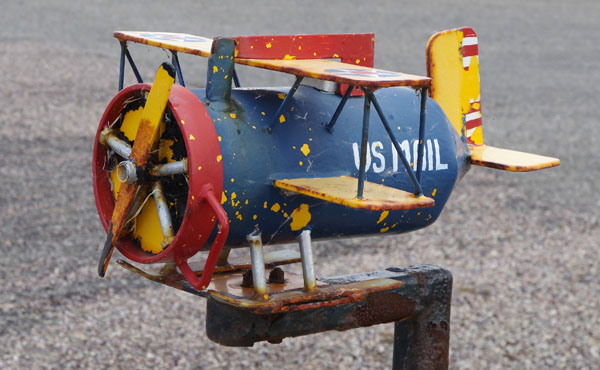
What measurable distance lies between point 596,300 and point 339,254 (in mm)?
1978

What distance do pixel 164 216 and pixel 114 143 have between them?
330 mm

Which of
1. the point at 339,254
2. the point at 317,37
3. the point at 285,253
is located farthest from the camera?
the point at 339,254

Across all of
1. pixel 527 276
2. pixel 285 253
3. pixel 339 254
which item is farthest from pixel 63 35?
pixel 285 253

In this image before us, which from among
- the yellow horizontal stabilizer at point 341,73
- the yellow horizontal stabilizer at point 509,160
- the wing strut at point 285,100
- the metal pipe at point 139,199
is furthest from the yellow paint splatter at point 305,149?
the yellow horizontal stabilizer at point 509,160

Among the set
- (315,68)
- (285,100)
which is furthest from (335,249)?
(315,68)

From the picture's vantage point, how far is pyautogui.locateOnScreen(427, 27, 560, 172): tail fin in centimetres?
325

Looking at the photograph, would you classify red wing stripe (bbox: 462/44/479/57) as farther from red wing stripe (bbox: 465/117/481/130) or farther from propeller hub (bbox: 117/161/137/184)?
propeller hub (bbox: 117/161/137/184)

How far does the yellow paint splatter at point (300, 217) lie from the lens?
8.82ft

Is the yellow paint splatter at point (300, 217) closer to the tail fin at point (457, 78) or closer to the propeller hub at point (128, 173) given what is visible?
the propeller hub at point (128, 173)

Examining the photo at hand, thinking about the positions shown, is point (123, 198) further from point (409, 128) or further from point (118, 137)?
point (409, 128)

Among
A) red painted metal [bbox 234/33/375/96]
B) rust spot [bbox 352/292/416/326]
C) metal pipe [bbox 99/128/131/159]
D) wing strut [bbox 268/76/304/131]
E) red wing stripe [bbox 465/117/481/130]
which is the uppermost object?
red painted metal [bbox 234/33/375/96]

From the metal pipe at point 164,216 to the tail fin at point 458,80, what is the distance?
116cm

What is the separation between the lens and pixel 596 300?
21.1ft

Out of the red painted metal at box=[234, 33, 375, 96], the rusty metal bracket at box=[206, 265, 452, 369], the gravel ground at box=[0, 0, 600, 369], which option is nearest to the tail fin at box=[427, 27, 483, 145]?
the red painted metal at box=[234, 33, 375, 96]
